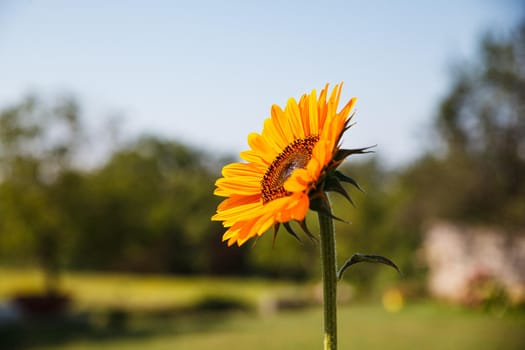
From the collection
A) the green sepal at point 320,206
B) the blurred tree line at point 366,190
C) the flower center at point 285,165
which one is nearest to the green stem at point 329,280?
the green sepal at point 320,206

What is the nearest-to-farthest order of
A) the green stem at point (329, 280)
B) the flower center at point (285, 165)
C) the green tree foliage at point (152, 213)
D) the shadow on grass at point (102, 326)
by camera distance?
1. the green stem at point (329, 280)
2. the flower center at point (285, 165)
3. the shadow on grass at point (102, 326)
4. the green tree foliage at point (152, 213)

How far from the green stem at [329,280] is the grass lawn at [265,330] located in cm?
1200

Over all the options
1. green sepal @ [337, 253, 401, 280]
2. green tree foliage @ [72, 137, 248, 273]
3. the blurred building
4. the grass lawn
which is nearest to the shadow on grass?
the grass lawn

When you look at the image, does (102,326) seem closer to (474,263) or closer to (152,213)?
(152,213)

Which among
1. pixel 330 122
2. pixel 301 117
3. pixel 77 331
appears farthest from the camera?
pixel 77 331

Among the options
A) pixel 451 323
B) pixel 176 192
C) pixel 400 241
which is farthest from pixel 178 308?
pixel 176 192

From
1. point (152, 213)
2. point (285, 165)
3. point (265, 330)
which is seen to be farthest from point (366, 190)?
point (285, 165)

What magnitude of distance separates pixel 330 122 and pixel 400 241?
90.5 ft

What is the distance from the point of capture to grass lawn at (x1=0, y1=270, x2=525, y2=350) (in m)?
13.8

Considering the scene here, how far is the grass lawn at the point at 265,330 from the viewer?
13836 mm

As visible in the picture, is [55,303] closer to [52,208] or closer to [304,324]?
[52,208]

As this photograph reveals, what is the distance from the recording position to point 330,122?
86 centimetres

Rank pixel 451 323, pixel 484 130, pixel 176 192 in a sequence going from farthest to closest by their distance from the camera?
pixel 176 192, pixel 484 130, pixel 451 323

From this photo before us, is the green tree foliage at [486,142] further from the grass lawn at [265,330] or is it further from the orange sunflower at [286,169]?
Answer: the orange sunflower at [286,169]
